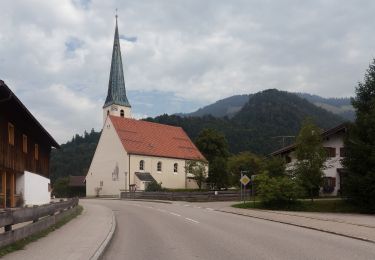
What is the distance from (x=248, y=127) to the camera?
14100 cm

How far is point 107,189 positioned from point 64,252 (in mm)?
65938

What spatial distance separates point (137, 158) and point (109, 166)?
5.11 metres

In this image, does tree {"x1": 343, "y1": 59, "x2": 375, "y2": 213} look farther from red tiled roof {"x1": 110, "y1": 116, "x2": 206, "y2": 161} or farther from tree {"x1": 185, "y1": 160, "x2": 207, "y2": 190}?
red tiled roof {"x1": 110, "y1": 116, "x2": 206, "y2": 161}

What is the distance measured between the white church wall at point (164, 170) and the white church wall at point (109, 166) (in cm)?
152

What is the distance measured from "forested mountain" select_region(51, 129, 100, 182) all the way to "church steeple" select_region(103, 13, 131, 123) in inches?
1696

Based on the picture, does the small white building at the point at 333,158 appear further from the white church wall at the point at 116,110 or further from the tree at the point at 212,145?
the white church wall at the point at 116,110

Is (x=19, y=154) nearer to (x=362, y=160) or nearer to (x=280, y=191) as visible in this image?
(x=280, y=191)

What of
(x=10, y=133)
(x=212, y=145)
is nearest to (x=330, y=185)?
(x=10, y=133)

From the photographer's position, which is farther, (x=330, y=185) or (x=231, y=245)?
(x=330, y=185)

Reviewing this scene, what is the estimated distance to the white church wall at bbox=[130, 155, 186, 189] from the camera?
246ft

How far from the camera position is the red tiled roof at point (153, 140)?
77.3 metres

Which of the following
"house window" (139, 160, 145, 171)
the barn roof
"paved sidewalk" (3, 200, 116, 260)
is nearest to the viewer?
"paved sidewalk" (3, 200, 116, 260)

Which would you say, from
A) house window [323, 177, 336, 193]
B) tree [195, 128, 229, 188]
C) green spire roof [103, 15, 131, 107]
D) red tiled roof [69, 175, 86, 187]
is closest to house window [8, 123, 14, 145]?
house window [323, 177, 336, 193]

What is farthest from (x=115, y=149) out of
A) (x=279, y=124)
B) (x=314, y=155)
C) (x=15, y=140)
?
(x=279, y=124)
